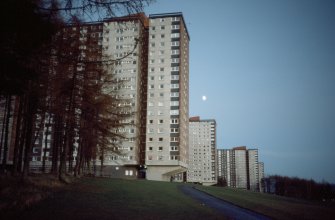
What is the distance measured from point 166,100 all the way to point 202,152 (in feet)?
313

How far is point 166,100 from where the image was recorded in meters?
78.9

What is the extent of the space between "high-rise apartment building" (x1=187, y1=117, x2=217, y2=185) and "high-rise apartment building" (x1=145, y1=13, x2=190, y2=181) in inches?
3319

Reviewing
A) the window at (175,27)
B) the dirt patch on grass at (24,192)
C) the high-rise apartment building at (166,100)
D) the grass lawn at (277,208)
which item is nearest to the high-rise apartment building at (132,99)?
the high-rise apartment building at (166,100)

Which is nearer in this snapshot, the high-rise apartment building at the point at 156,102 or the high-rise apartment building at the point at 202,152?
the high-rise apartment building at the point at 156,102

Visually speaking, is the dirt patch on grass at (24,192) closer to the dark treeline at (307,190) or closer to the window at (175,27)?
the window at (175,27)

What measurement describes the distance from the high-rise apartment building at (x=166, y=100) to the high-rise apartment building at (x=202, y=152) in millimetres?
84298

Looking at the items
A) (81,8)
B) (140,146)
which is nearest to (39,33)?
(81,8)

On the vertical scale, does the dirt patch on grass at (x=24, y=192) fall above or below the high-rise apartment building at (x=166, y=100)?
below

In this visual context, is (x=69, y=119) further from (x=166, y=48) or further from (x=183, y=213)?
(x=166, y=48)

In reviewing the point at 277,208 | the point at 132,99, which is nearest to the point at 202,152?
the point at 132,99

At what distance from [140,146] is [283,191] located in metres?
73.7

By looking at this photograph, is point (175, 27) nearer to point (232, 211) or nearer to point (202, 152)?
point (232, 211)

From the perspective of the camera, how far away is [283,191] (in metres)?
124

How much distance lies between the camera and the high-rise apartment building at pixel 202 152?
16625cm
